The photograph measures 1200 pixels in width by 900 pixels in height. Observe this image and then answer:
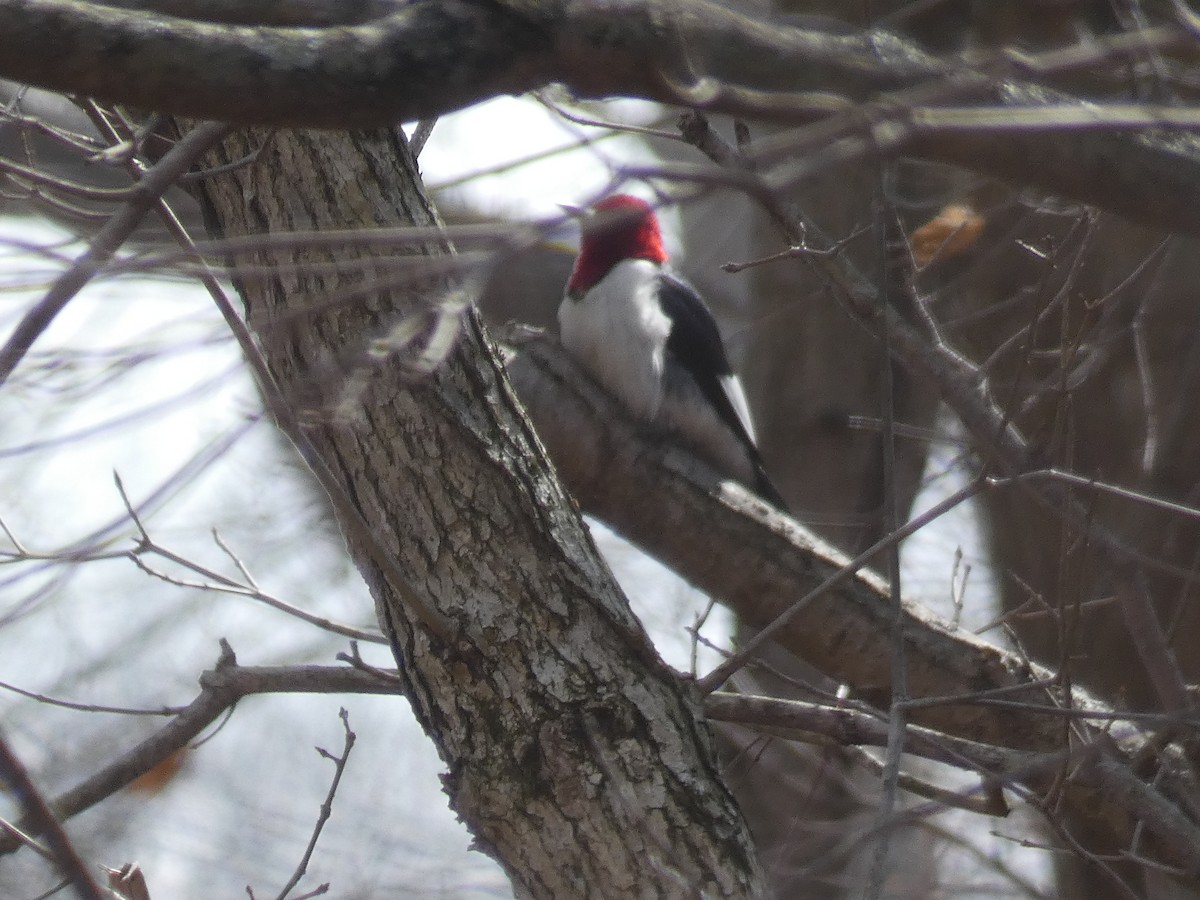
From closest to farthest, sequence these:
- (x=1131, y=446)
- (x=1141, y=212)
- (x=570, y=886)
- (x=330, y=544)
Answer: (x=1141, y=212)
(x=570, y=886)
(x=1131, y=446)
(x=330, y=544)

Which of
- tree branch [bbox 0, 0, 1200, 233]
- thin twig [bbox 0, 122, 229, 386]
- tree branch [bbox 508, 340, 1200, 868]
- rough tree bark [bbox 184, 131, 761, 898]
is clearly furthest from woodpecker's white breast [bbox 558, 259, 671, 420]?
tree branch [bbox 0, 0, 1200, 233]

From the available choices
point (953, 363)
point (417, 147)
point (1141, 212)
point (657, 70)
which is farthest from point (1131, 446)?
point (657, 70)

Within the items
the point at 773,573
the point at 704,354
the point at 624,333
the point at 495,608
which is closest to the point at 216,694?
the point at 495,608

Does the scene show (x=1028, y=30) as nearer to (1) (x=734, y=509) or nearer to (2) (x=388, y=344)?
(1) (x=734, y=509)

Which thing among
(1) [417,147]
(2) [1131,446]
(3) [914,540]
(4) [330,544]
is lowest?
(1) [417,147]

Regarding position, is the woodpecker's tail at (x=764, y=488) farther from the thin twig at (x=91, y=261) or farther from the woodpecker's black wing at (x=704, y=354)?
the thin twig at (x=91, y=261)

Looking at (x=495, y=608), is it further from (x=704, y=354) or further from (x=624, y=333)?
(x=704, y=354)

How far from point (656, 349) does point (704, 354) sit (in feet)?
1.17

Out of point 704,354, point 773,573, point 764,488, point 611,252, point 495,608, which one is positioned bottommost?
point 495,608

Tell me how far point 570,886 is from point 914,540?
380cm

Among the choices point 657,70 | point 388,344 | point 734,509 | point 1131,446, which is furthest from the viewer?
point 1131,446

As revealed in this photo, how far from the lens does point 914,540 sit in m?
5.50

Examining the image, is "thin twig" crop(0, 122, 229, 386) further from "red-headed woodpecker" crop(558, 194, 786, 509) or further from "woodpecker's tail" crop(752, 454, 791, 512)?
"woodpecker's tail" crop(752, 454, 791, 512)

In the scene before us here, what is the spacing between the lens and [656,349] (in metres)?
3.91
